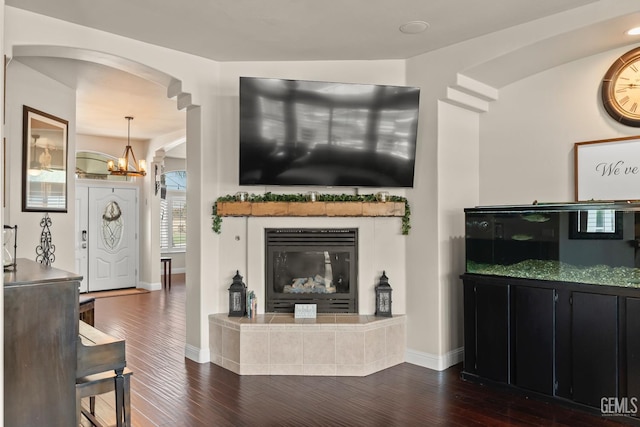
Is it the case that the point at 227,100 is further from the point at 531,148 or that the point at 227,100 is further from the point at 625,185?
the point at 625,185

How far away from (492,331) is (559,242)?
0.89 m

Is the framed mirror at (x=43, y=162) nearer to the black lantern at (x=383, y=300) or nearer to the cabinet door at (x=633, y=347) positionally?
the black lantern at (x=383, y=300)

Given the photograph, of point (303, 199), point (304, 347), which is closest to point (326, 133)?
point (303, 199)

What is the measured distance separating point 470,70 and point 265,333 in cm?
288

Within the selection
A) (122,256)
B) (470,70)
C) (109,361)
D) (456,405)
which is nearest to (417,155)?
(470,70)

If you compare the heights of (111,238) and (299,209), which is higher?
(299,209)

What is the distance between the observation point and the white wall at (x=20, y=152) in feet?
13.9

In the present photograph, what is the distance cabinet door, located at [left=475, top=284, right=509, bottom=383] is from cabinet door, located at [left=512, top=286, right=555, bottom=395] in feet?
0.23

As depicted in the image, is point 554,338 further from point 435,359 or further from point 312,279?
point 312,279

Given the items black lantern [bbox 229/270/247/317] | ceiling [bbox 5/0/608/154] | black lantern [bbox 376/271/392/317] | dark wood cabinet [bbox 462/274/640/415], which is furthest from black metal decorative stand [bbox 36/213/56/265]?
dark wood cabinet [bbox 462/274/640/415]

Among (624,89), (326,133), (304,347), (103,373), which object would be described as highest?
(624,89)

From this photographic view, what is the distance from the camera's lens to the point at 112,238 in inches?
335

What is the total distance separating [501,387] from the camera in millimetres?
3518
